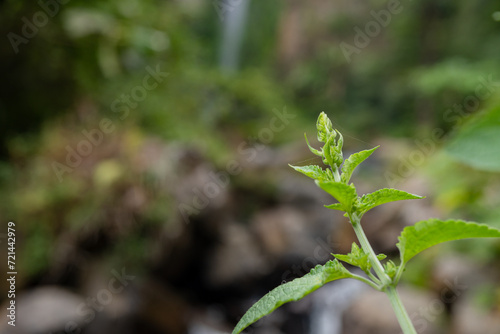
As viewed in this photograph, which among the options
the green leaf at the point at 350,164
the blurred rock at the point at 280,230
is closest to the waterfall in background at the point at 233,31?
the blurred rock at the point at 280,230

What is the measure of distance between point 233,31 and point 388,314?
15.3m

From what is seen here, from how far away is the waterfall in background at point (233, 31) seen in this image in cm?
1590

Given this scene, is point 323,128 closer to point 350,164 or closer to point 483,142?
point 350,164

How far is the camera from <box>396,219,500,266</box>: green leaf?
308 mm

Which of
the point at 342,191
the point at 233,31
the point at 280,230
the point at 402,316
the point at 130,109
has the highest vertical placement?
the point at 233,31

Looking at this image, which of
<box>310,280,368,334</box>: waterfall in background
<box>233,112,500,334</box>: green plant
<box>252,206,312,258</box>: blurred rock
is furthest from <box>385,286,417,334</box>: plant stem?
<box>252,206,312,258</box>: blurred rock

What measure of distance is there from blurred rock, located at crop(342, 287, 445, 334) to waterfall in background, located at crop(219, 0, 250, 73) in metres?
12.9

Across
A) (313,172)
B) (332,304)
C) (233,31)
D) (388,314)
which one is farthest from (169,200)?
(233,31)

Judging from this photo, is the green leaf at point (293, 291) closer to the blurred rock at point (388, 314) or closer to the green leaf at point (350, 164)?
the green leaf at point (350, 164)

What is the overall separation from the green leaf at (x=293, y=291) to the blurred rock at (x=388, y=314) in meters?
2.99

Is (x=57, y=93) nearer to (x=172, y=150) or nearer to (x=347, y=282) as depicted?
(x=172, y=150)

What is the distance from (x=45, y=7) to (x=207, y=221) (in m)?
3.05

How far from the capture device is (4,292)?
3.35m

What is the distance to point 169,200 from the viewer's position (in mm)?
4496
